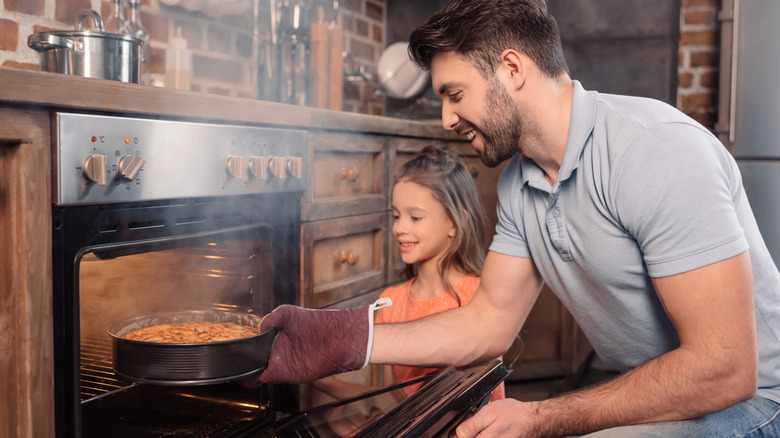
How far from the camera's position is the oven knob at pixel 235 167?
1.22 metres

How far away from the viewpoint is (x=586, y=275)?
4.11 ft

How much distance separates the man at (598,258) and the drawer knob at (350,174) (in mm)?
390

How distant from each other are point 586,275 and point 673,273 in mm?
228

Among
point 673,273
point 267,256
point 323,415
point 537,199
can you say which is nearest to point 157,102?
point 267,256

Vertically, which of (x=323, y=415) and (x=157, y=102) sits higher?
(x=157, y=102)

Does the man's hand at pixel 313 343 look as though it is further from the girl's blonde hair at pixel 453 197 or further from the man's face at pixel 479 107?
the girl's blonde hair at pixel 453 197

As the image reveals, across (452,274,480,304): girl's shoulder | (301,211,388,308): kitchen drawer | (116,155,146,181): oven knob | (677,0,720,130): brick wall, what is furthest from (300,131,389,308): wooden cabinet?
(677,0,720,130): brick wall

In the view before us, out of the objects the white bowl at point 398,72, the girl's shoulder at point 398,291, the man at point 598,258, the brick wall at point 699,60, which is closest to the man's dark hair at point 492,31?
the man at point 598,258

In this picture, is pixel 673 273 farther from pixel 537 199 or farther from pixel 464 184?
pixel 464 184

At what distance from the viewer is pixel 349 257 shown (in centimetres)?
169

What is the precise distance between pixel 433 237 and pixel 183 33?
940 mm

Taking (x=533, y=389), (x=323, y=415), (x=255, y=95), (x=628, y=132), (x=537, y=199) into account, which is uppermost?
(x=255, y=95)

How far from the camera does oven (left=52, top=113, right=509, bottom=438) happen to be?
0.96 meters

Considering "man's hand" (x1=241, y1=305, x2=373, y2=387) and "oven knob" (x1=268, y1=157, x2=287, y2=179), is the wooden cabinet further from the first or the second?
"man's hand" (x1=241, y1=305, x2=373, y2=387)
